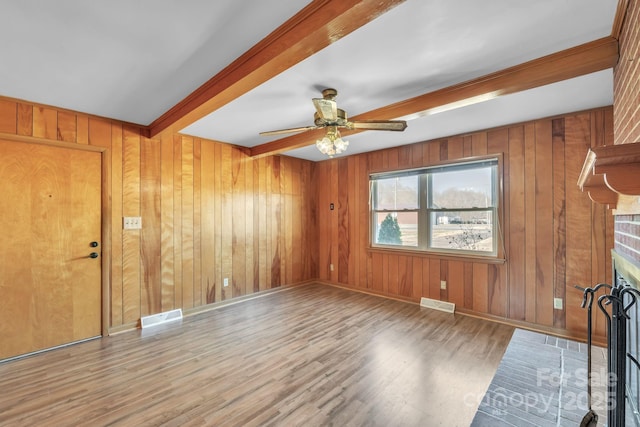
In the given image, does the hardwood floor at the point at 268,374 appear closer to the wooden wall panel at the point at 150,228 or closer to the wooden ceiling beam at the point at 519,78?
the wooden wall panel at the point at 150,228

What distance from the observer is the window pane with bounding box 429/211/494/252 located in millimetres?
3441

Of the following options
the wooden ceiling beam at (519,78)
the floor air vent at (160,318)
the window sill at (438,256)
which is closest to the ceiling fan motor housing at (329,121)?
the wooden ceiling beam at (519,78)

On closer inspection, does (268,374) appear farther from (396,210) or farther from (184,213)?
(396,210)

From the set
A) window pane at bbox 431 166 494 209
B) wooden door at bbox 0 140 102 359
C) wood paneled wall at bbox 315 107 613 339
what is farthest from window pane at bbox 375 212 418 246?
wooden door at bbox 0 140 102 359

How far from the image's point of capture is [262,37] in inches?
64.4

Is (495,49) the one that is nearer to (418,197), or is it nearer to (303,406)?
(418,197)

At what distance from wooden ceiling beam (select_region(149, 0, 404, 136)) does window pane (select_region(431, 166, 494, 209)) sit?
285 centimetres

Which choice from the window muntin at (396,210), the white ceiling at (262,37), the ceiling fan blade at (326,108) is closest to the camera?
the white ceiling at (262,37)

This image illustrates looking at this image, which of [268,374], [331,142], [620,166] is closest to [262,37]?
[331,142]

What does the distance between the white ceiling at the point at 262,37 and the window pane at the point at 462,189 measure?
91cm

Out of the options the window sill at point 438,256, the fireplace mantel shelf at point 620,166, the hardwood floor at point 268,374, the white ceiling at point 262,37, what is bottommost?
the hardwood floor at point 268,374

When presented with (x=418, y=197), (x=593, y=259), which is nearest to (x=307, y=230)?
(x=418, y=197)

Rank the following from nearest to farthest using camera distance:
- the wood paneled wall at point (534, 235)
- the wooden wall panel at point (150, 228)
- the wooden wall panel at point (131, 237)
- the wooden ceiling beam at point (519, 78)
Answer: the wooden ceiling beam at point (519, 78)
the wood paneled wall at point (534, 235)
the wooden wall panel at point (131, 237)
the wooden wall panel at point (150, 228)

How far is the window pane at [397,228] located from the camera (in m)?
4.11
